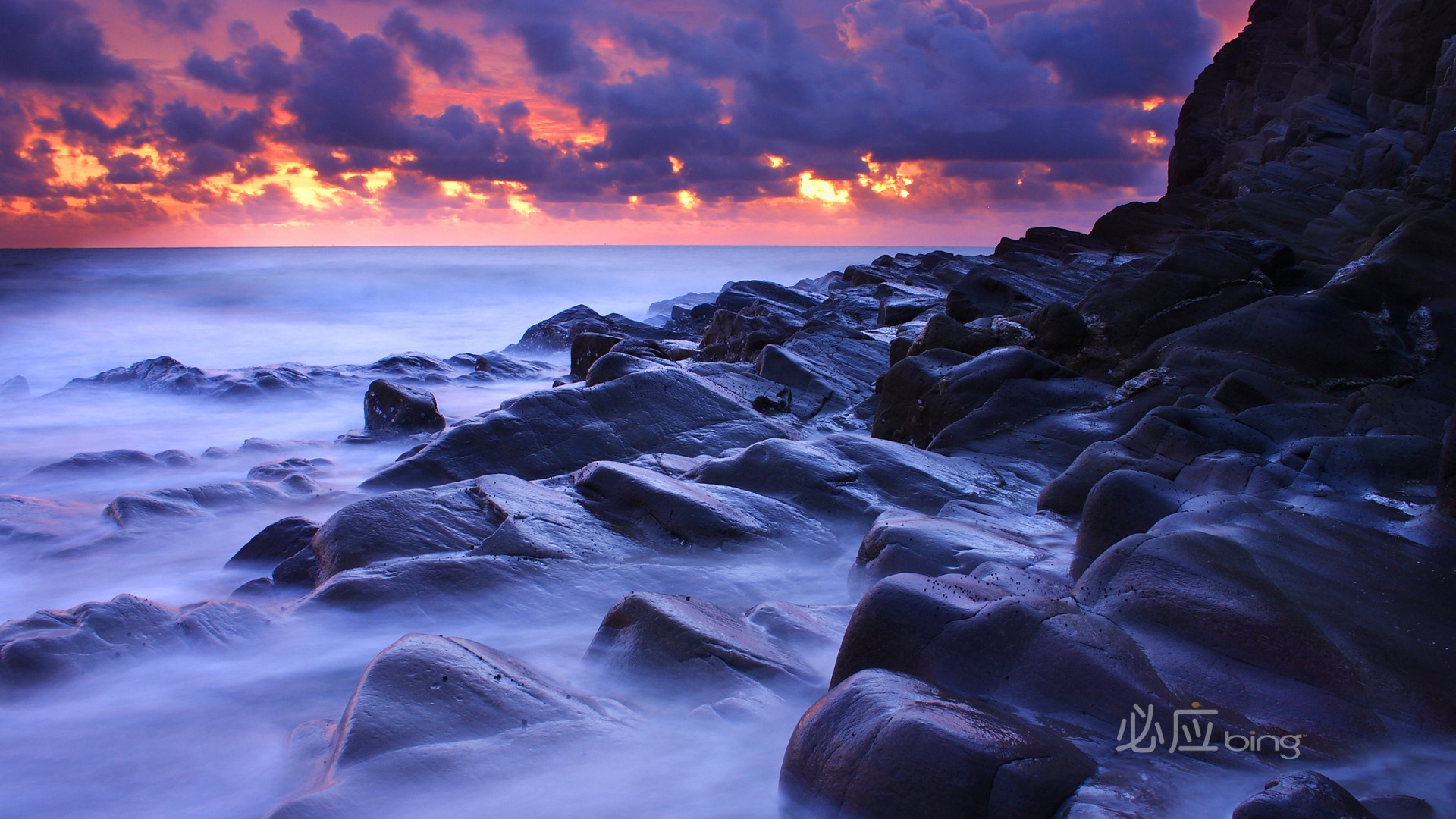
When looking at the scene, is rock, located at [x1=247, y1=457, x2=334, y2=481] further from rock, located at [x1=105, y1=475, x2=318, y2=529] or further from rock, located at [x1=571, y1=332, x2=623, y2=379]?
rock, located at [x1=571, y1=332, x2=623, y2=379]

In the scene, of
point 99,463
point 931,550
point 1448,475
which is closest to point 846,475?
point 931,550

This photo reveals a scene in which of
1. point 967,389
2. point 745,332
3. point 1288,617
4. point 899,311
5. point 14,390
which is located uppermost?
point 899,311

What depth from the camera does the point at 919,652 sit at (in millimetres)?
3539

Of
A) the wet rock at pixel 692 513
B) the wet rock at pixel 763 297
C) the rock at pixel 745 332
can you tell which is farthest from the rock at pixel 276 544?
the wet rock at pixel 763 297

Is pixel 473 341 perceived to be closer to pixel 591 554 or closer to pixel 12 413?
pixel 12 413

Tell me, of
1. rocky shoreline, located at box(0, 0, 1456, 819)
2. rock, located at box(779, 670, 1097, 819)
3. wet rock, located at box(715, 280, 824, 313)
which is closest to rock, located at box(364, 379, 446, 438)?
rocky shoreline, located at box(0, 0, 1456, 819)

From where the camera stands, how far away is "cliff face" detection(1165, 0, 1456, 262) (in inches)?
591

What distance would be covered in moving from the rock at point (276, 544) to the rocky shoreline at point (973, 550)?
0.07 meters

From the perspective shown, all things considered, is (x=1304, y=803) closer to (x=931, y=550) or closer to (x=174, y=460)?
(x=931, y=550)

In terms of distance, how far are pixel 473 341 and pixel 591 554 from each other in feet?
79.6

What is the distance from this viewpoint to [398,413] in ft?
36.7

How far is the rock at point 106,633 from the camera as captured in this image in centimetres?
446

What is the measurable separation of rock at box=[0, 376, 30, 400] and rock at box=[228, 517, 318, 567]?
12.2 m

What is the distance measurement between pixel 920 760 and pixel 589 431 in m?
5.89
